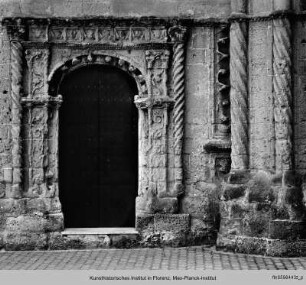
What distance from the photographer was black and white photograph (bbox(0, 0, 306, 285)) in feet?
27.8

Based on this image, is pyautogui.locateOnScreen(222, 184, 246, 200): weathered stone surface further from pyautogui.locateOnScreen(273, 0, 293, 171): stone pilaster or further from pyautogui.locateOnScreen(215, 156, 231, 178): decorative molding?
pyautogui.locateOnScreen(273, 0, 293, 171): stone pilaster

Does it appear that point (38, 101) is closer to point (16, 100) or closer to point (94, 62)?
point (16, 100)

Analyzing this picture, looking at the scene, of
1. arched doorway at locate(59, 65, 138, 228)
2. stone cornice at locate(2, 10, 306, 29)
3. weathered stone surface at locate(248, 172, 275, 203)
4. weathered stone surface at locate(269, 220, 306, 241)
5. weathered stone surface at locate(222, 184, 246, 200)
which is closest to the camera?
weathered stone surface at locate(269, 220, 306, 241)

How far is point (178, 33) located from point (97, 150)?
2.19m

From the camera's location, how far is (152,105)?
348 inches

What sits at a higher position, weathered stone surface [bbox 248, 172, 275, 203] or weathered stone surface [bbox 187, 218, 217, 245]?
weathered stone surface [bbox 248, 172, 275, 203]

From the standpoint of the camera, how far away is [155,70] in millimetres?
8938

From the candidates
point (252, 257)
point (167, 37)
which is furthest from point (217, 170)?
point (167, 37)

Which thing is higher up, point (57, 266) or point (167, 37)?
point (167, 37)

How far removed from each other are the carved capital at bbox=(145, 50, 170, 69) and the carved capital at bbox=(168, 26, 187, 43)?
0.24m

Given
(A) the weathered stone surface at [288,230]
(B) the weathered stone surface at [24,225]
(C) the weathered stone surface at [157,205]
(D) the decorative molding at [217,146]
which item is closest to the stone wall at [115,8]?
(D) the decorative molding at [217,146]

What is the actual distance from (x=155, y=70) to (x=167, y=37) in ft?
1.76

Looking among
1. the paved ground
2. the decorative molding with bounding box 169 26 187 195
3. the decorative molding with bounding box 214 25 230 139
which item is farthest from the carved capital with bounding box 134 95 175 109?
the paved ground

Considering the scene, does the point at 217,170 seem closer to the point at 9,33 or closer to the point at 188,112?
the point at 188,112
